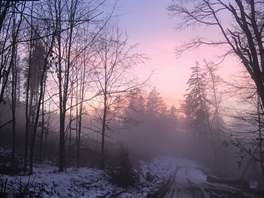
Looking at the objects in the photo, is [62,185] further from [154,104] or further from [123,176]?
[154,104]

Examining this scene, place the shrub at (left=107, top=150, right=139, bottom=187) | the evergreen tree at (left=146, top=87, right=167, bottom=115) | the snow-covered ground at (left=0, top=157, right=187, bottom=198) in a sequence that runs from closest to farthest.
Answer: the snow-covered ground at (left=0, top=157, right=187, bottom=198) → the shrub at (left=107, top=150, right=139, bottom=187) → the evergreen tree at (left=146, top=87, right=167, bottom=115)

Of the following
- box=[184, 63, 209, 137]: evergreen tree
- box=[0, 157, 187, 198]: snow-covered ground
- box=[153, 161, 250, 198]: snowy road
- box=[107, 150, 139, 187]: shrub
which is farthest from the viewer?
box=[184, 63, 209, 137]: evergreen tree

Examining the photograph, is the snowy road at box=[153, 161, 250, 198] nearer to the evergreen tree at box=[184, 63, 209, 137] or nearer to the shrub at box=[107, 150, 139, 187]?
the shrub at box=[107, 150, 139, 187]

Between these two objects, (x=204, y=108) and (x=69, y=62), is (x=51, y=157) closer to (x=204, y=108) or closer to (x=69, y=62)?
(x=69, y=62)

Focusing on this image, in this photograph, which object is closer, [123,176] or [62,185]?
[62,185]

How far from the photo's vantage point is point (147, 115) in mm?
89750

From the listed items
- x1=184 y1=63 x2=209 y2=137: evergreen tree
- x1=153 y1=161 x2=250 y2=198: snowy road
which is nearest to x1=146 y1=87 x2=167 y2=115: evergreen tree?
x1=184 y1=63 x2=209 y2=137: evergreen tree

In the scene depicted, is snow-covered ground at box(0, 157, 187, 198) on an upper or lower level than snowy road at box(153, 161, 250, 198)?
upper

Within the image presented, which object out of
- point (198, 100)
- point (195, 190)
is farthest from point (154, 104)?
point (195, 190)

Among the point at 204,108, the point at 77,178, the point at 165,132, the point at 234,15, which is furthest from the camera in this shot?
the point at 165,132

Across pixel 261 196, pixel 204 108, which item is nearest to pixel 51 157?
pixel 261 196

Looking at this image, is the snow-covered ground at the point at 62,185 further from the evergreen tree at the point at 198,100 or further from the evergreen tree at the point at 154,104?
the evergreen tree at the point at 154,104

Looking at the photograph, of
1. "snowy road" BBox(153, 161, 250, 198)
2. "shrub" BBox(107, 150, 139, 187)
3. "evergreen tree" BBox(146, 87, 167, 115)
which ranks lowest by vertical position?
"snowy road" BBox(153, 161, 250, 198)

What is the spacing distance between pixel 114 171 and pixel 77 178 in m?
5.77
